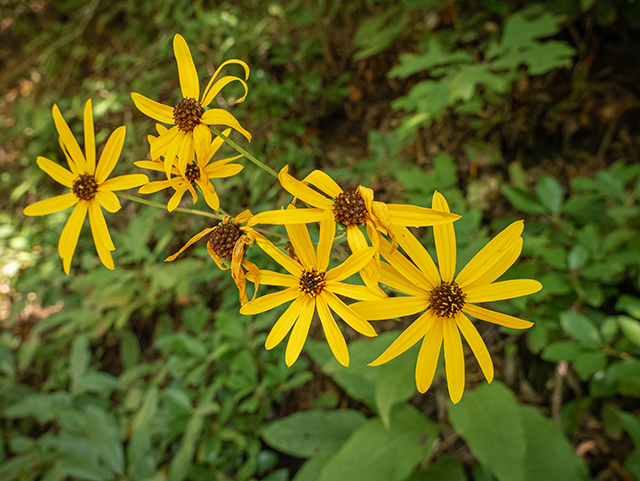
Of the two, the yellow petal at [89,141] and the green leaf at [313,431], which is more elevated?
the yellow petal at [89,141]

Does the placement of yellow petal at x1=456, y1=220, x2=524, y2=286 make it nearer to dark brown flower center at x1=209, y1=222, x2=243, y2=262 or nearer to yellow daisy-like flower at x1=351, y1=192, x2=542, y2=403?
yellow daisy-like flower at x1=351, y1=192, x2=542, y2=403

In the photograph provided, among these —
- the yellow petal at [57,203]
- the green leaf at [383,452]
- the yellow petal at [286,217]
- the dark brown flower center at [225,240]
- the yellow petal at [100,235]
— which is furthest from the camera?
the green leaf at [383,452]

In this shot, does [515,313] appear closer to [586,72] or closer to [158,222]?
[586,72]

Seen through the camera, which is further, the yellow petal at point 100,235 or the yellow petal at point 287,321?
the yellow petal at point 100,235

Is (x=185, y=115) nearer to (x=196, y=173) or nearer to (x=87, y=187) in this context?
(x=196, y=173)

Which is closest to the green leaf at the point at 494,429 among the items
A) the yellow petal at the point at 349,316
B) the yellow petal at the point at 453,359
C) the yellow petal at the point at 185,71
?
the yellow petal at the point at 453,359

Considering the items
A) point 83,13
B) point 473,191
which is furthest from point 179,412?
point 83,13

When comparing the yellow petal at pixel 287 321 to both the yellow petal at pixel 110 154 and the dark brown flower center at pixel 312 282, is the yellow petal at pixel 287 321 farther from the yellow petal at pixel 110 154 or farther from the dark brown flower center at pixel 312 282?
the yellow petal at pixel 110 154
